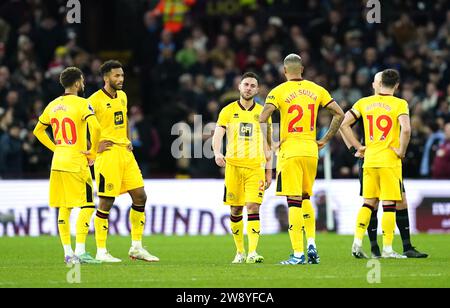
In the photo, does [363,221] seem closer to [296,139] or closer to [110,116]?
[296,139]

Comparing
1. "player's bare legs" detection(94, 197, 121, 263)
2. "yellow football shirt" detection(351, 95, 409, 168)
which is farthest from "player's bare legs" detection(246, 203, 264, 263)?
"player's bare legs" detection(94, 197, 121, 263)

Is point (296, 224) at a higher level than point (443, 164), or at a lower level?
lower

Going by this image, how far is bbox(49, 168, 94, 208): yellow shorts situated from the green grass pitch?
83 cm

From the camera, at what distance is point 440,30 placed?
26125mm

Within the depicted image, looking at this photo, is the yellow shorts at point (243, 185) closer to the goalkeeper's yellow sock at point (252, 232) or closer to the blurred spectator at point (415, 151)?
the goalkeeper's yellow sock at point (252, 232)

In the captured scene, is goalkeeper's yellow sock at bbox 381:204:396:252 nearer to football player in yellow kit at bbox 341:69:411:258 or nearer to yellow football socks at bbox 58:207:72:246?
football player in yellow kit at bbox 341:69:411:258

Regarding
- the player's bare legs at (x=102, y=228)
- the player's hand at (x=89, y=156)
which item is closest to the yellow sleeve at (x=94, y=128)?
the player's hand at (x=89, y=156)

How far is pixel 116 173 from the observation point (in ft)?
47.9

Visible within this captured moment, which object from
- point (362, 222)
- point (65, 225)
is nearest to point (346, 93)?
point (362, 222)

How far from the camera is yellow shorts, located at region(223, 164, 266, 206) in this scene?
14.4 m

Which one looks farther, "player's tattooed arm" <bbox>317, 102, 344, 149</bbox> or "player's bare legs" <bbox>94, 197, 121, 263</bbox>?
"player's bare legs" <bbox>94, 197, 121, 263</bbox>

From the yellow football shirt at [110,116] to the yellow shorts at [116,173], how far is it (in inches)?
6.0

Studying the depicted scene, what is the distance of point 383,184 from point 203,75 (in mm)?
11416

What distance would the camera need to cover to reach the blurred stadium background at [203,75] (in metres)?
22.1
